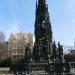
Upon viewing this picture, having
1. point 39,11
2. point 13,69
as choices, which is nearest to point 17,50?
point 39,11

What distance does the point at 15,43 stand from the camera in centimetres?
11694

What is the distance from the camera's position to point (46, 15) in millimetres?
45781

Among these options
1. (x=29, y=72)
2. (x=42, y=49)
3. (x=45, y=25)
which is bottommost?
(x=29, y=72)

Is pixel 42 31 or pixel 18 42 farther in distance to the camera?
pixel 18 42

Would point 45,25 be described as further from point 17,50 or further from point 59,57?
point 17,50

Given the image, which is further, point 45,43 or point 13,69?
point 45,43

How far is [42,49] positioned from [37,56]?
1403 millimetres

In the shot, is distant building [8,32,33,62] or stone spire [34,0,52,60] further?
distant building [8,32,33,62]

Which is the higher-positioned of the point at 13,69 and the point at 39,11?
the point at 39,11

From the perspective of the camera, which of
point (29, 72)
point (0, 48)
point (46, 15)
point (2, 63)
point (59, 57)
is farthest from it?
point (0, 48)

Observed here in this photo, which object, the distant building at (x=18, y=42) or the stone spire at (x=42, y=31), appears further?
the distant building at (x=18, y=42)

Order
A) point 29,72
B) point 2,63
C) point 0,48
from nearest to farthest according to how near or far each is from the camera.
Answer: point 29,72 → point 2,63 → point 0,48

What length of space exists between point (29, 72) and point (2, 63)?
27.7m

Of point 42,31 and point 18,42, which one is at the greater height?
point 18,42
